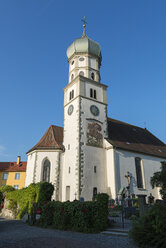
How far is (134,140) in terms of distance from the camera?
95.0 ft

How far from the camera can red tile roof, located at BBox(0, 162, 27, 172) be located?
3911cm

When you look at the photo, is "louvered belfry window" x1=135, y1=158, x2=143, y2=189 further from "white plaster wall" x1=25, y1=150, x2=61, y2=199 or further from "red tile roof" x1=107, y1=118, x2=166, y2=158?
"white plaster wall" x1=25, y1=150, x2=61, y2=199

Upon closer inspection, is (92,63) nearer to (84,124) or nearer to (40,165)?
(84,124)

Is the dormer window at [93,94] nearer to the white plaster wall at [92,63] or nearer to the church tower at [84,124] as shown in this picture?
the church tower at [84,124]

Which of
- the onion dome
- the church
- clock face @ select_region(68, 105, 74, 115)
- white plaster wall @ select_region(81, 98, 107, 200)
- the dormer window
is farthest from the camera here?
the onion dome

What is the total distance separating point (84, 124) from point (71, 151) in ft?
11.2

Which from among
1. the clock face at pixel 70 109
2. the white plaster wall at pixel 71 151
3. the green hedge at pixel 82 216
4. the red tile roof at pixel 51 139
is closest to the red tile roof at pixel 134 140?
the white plaster wall at pixel 71 151

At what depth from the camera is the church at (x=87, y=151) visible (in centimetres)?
2117

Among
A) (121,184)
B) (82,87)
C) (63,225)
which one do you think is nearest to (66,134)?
(82,87)

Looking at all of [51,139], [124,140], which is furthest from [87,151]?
[124,140]

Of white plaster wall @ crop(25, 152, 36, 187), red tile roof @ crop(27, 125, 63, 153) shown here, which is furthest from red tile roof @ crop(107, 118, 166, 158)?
white plaster wall @ crop(25, 152, 36, 187)

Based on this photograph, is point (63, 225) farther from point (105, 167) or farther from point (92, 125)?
point (92, 125)

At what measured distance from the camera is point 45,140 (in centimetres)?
2517

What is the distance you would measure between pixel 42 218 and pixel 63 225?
2283 mm
